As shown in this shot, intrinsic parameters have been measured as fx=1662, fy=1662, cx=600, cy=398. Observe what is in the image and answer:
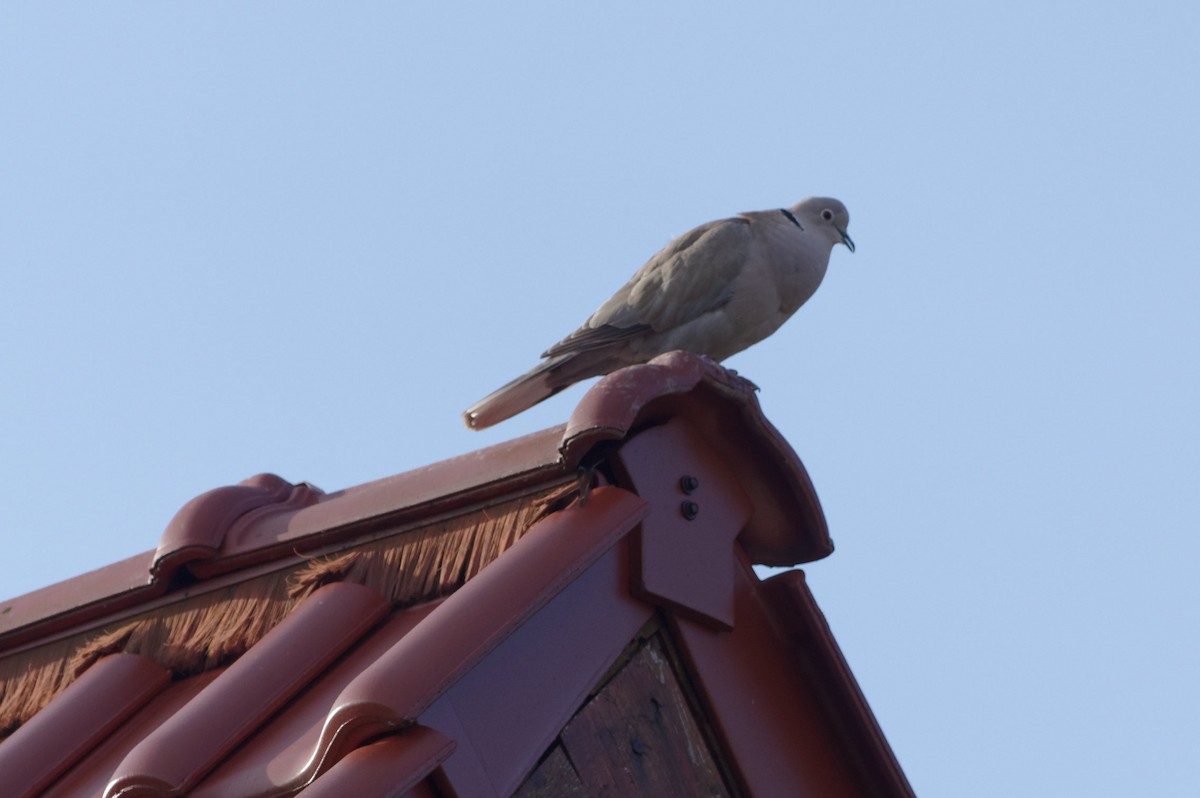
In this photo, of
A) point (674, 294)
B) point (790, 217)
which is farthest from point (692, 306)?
point (790, 217)

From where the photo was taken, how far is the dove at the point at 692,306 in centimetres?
514

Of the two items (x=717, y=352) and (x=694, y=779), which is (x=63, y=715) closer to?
(x=694, y=779)

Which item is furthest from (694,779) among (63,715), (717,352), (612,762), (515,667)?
(717,352)

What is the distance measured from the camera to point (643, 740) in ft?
7.18

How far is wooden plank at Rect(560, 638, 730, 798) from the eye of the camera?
2092 mm

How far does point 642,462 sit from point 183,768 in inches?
29.0

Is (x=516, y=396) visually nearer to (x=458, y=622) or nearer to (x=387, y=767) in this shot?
(x=458, y=622)

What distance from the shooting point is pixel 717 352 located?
5281mm

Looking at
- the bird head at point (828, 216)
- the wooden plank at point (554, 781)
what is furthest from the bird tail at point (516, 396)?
the wooden plank at point (554, 781)

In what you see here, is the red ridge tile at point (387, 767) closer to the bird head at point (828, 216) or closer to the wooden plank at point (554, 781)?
the wooden plank at point (554, 781)

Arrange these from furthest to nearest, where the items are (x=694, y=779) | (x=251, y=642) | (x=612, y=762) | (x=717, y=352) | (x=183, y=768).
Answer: (x=717, y=352) < (x=251, y=642) < (x=694, y=779) < (x=612, y=762) < (x=183, y=768)

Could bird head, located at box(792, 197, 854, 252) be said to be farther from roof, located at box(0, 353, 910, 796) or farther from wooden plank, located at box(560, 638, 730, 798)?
wooden plank, located at box(560, 638, 730, 798)

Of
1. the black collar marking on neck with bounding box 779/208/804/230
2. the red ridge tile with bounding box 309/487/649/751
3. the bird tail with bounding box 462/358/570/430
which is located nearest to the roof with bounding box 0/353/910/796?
the red ridge tile with bounding box 309/487/649/751

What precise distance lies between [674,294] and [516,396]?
0.64 m
